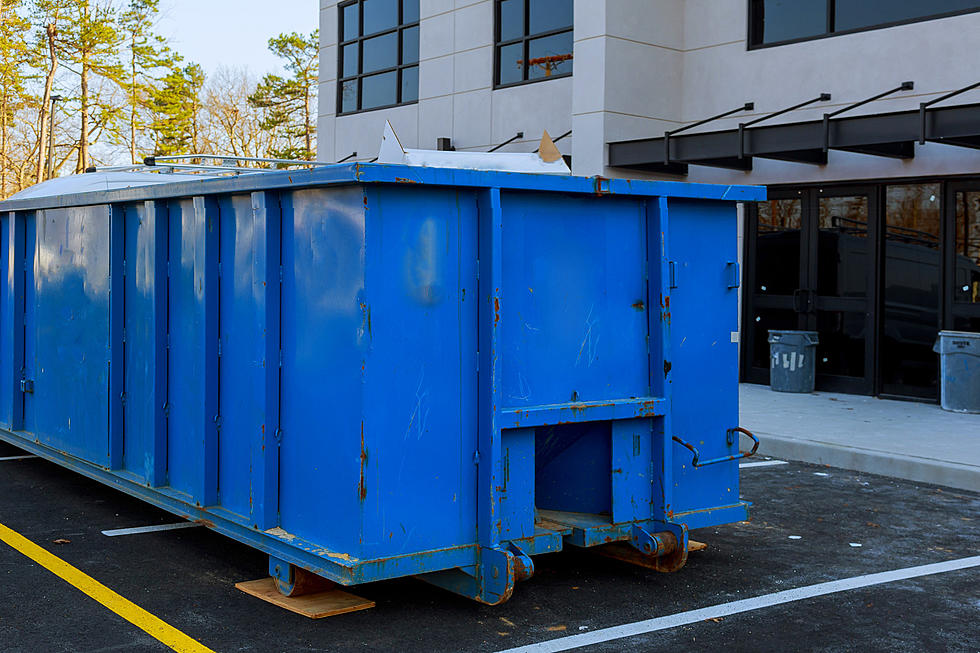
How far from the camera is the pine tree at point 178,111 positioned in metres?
59.7

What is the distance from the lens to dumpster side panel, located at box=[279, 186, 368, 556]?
468cm

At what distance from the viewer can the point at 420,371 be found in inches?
190

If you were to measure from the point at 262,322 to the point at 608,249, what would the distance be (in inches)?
71.8

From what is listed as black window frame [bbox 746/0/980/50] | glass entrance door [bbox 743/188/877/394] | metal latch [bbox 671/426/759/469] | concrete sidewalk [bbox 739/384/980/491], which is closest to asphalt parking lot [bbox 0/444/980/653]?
metal latch [bbox 671/426/759/469]

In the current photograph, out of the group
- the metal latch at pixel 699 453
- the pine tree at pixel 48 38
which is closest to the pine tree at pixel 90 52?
the pine tree at pixel 48 38

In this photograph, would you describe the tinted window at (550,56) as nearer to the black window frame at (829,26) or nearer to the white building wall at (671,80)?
the white building wall at (671,80)

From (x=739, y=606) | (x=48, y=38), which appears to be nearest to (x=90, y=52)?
(x=48, y=38)

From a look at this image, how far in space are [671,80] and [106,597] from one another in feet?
41.8

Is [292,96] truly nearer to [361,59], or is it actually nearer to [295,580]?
[361,59]

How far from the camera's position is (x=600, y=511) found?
5.60 metres

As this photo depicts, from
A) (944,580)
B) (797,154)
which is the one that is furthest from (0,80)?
(944,580)

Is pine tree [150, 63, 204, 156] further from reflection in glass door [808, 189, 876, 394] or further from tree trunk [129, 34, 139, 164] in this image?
reflection in glass door [808, 189, 876, 394]

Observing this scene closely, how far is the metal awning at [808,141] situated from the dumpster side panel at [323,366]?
839cm

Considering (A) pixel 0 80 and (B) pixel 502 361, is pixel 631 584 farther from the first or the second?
(A) pixel 0 80
